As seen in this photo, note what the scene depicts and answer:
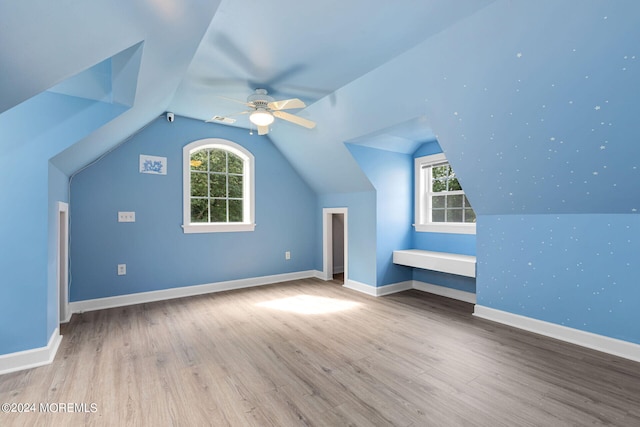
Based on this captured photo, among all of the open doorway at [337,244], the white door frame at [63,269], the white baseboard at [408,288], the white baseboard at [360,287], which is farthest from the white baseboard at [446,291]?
the white door frame at [63,269]

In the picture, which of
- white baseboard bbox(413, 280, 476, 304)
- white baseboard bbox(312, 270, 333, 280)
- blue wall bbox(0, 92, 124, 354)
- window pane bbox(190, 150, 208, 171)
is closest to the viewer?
blue wall bbox(0, 92, 124, 354)

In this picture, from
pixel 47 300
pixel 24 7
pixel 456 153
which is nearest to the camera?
pixel 24 7

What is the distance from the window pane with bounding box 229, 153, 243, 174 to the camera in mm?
4754

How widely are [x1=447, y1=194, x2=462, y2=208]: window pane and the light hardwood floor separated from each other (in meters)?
1.53

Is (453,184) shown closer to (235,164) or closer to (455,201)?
(455,201)

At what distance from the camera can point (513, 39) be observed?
195cm

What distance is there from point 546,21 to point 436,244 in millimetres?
3063

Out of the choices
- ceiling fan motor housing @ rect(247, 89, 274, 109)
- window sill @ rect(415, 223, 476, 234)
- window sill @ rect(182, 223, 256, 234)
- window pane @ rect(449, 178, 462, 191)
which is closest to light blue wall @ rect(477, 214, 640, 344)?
window sill @ rect(415, 223, 476, 234)

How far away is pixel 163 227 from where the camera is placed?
13.4 feet

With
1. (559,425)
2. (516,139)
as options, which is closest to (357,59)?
(516,139)

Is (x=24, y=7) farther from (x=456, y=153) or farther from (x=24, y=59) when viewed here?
(x=456, y=153)

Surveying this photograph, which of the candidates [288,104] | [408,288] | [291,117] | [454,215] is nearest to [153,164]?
[291,117]

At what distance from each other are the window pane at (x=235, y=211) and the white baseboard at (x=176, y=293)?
38.4 inches

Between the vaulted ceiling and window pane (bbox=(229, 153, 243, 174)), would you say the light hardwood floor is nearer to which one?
the vaulted ceiling
